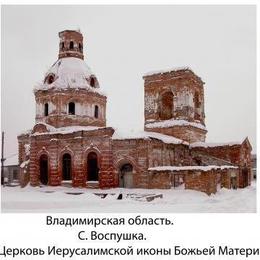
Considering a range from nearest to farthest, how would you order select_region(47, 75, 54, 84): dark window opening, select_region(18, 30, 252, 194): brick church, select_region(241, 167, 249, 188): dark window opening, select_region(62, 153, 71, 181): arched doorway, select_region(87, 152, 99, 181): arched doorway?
1. select_region(18, 30, 252, 194): brick church
2. select_region(87, 152, 99, 181): arched doorway
3. select_region(62, 153, 71, 181): arched doorway
4. select_region(241, 167, 249, 188): dark window opening
5. select_region(47, 75, 54, 84): dark window opening

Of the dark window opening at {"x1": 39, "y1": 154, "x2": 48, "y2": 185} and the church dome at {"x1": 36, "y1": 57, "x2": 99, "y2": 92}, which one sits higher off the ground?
the church dome at {"x1": 36, "y1": 57, "x2": 99, "y2": 92}

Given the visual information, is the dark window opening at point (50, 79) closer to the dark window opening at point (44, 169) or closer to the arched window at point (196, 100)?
the dark window opening at point (44, 169)

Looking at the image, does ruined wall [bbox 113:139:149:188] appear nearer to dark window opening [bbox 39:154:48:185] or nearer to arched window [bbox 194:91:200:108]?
dark window opening [bbox 39:154:48:185]

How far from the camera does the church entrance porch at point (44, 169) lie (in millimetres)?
29719

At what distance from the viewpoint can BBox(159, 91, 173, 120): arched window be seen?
31.6 m

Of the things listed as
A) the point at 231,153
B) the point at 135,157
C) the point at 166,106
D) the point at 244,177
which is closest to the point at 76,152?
the point at 135,157

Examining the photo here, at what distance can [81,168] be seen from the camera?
2761 cm

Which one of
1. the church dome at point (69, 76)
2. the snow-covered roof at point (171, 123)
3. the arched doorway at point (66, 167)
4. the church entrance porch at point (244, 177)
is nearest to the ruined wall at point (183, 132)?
the snow-covered roof at point (171, 123)

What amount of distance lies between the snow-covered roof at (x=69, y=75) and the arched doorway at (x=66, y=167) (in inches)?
256

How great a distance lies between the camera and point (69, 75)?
32.8 meters

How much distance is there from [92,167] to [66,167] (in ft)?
7.92

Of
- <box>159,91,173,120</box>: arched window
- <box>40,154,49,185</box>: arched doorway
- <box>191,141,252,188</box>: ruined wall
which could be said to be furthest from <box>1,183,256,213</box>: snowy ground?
<box>159,91,173,120</box>: arched window
